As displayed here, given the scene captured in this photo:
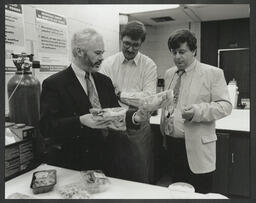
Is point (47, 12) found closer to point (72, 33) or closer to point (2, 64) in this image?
point (72, 33)

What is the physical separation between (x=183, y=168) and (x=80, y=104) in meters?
0.71

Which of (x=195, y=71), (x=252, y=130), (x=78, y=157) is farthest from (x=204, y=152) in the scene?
(x=78, y=157)

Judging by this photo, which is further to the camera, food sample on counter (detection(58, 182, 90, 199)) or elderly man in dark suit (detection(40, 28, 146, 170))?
elderly man in dark suit (detection(40, 28, 146, 170))

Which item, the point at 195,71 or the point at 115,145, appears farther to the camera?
the point at 115,145

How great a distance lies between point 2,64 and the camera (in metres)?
1.43


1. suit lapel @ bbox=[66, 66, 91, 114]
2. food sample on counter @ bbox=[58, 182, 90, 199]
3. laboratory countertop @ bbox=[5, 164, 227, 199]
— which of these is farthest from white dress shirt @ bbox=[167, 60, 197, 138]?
food sample on counter @ bbox=[58, 182, 90, 199]

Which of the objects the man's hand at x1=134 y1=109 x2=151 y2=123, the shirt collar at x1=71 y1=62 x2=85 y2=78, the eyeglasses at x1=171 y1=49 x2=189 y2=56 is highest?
the eyeglasses at x1=171 y1=49 x2=189 y2=56

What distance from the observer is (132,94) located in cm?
145

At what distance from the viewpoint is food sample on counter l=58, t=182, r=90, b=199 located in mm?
1233

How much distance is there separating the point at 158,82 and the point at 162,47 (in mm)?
198

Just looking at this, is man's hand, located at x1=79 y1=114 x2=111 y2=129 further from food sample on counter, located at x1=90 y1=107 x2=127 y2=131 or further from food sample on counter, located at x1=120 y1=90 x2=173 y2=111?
food sample on counter, located at x1=120 y1=90 x2=173 y2=111

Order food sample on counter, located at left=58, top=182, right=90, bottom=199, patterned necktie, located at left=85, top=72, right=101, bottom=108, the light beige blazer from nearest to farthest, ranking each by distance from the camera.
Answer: food sample on counter, located at left=58, top=182, right=90, bottom=199
the light beige blazer
patterned necktie, located at left=85, top=72, right=101, bottom=108

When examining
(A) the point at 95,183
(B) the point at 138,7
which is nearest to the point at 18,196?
(A) the point at 95,183

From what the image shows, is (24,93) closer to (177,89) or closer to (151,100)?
(151,100)
